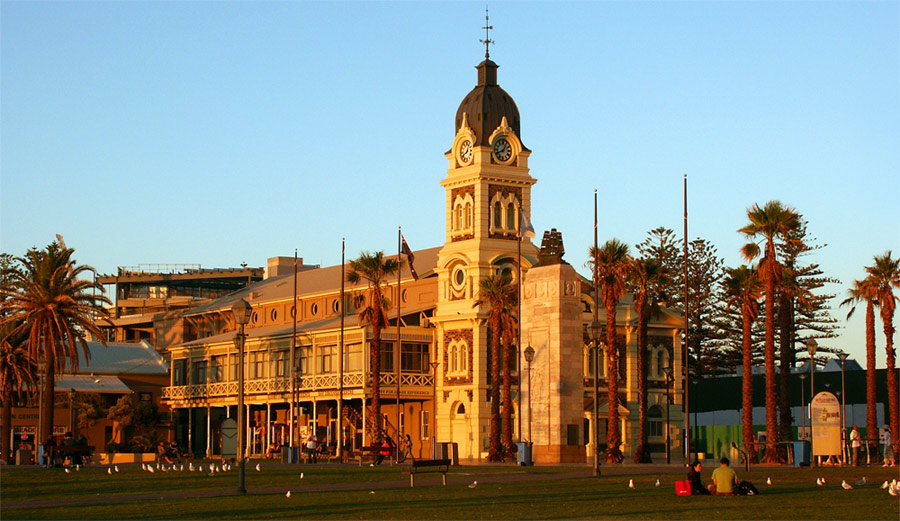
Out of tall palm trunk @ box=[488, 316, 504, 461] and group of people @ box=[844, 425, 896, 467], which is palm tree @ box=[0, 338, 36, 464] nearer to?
tall palm trunk @ box=[488, 316, 504, 461]

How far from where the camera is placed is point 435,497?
2864 centimetres

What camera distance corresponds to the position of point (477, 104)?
7469cm

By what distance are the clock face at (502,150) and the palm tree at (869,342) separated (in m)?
21.2

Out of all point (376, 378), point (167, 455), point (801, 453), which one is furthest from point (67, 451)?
point (801, 453)

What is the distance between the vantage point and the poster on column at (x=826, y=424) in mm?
45938

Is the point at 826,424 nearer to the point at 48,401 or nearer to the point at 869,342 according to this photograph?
the point at 869,342

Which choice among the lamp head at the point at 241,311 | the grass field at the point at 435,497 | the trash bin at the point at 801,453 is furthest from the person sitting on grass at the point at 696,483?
the trash bin at the point at 801,453

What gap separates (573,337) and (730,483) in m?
16.3

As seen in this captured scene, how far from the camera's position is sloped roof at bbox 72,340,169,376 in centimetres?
8800

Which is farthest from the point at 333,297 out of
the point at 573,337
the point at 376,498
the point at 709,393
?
the point at 376,498

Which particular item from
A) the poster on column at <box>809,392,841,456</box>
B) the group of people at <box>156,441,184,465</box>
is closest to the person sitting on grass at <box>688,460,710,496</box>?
the poster on column at <box>809,392,841,456</box>

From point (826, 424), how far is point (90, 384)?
51736 millimetres

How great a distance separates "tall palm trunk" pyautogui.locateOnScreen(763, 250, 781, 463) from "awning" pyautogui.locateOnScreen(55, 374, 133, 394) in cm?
4485

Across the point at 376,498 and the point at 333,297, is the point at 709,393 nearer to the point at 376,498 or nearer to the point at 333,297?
the point at 333,297
